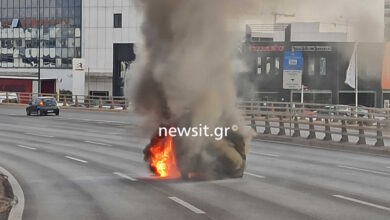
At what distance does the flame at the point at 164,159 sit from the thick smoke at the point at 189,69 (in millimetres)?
360

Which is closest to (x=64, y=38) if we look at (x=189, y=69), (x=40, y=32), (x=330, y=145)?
(x=40, y=32)

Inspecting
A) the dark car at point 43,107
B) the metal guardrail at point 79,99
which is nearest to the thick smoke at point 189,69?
the metal guardrail at point 79,99

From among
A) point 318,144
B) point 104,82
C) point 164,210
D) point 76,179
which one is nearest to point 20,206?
point 164,210

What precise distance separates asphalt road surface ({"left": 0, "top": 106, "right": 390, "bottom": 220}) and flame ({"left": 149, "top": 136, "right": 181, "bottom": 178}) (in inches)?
14.8

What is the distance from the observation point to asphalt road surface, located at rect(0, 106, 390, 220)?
10.0m

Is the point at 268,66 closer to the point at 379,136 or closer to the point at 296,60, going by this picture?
the point at 296,60

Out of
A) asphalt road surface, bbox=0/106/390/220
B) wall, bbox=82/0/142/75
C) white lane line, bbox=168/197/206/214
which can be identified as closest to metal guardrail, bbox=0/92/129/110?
wall, bbox=82/0/142/75

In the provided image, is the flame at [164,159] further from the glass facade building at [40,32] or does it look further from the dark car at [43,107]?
the glass facade building at [40,32]

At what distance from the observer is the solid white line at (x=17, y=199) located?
32.1 ft

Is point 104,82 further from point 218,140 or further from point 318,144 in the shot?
point 218,140

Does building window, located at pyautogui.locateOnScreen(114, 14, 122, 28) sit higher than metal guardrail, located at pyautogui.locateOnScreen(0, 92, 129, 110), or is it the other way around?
building window, located at pyautogui.locateOnScreen(114, 14, 122, 28)

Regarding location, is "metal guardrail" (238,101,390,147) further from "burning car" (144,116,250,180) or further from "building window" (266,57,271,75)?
"burning car" (144,116,250,180)

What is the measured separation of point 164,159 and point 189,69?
2.28m

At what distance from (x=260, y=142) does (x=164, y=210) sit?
55.7 ft
